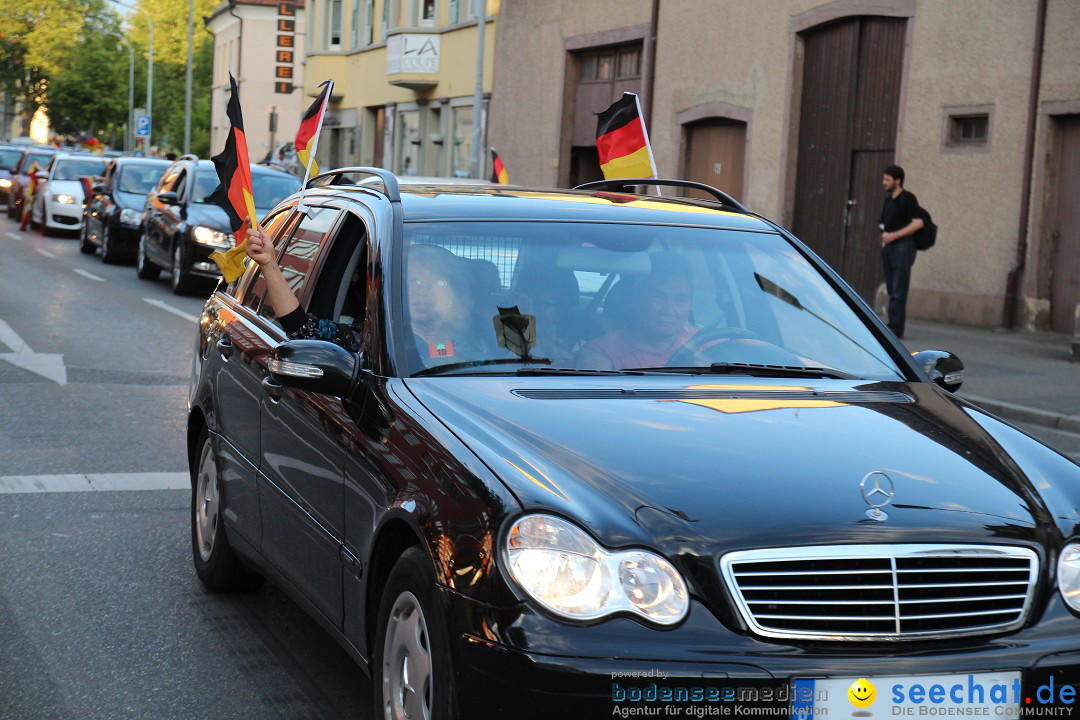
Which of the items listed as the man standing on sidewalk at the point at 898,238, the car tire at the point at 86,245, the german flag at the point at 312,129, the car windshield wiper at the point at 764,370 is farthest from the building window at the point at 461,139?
the car windshield wiper at the point at 764,370

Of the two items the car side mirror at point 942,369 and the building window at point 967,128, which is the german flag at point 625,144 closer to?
the car side mirror at point 942,369

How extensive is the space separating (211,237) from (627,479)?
1718cm

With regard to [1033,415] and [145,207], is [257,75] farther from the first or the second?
[1033,415]

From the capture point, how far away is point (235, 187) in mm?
6305

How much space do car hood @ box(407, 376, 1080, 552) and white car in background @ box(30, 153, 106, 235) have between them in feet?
98.6

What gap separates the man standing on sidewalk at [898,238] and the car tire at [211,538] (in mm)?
12676

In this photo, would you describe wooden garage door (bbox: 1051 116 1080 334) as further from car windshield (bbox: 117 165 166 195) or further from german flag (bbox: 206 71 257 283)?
car windshield (bbox: 117 165 166 195)

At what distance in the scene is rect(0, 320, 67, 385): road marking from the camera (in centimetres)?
1206

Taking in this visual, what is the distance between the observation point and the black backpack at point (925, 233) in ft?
58.2

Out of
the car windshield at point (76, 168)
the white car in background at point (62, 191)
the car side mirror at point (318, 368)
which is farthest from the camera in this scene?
the car windshield at point (76, 168)

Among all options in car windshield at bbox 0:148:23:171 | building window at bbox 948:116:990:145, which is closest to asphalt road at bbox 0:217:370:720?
building window at bbox 948:116:990:145

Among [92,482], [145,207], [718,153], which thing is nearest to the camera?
[92,482]

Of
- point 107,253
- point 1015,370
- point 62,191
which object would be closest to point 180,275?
point 107,253

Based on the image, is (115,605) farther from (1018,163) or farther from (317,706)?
(1018,163)
